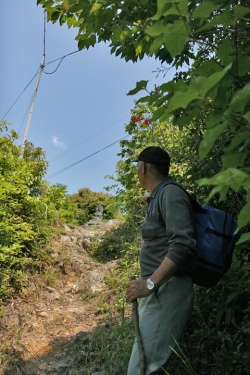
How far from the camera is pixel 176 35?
35.6 inches

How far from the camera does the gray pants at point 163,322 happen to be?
80.6 inches

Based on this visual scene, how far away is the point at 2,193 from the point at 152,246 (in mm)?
3796

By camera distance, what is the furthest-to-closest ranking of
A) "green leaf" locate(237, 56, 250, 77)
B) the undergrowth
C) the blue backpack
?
1. the undergrowth
2. the blue backpack
3. "green leaf" locate(237, 56, 250, 77)

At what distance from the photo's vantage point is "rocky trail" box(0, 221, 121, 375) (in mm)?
4137

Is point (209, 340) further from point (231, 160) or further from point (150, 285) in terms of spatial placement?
point (231, 160)

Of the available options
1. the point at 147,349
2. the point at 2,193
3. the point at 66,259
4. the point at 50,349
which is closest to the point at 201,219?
the point at 147,349

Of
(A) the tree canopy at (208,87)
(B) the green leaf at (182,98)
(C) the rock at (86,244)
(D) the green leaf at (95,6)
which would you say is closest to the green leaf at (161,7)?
(A) the tree canopy at (208,87)

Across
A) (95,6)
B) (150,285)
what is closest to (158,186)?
(150,285)

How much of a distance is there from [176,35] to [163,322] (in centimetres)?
167

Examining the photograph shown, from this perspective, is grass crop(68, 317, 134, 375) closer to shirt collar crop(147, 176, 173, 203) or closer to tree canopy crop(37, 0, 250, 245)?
shirt collar crop(147, 176, 173, 203)

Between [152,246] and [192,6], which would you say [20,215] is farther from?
[192,6]

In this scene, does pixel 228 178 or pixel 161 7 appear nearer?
pixel 228 178

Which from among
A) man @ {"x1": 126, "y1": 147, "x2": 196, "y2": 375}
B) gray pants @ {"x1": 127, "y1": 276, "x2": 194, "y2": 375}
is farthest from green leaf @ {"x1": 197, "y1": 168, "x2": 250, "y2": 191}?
gray pants @ {"x1": 127, "y1": 276, "x2": 194, "y2": 375}

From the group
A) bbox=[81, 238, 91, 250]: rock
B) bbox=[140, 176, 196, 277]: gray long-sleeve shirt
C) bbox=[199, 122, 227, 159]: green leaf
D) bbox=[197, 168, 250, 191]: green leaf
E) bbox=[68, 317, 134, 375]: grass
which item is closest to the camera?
bbox=[197, 168, 250, 191]: green leaf
